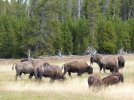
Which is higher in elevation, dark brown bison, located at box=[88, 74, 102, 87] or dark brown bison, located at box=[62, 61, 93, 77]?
dark brown bison, located at box=[88, 74, 102, 87]

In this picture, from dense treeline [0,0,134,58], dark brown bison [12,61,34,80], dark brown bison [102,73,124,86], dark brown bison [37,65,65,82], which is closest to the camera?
dark brown bison [102,73,124,86]

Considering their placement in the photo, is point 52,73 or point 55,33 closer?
point 52,73

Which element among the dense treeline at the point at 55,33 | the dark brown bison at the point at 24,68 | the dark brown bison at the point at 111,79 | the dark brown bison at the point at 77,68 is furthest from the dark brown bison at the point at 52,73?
the dense treeline at the point at 55,33

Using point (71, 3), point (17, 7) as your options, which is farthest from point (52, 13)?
point (71, 3)

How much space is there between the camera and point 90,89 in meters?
23.1

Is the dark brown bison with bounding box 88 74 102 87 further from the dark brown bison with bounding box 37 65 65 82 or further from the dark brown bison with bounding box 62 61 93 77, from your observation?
the dark brown bison with bounding box 62 61 93 77

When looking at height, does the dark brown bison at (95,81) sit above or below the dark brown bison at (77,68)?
above

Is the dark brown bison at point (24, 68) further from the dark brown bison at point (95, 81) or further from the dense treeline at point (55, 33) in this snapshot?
the dense treeline at point (55, 33)

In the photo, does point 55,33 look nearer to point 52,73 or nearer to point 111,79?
point 52,73

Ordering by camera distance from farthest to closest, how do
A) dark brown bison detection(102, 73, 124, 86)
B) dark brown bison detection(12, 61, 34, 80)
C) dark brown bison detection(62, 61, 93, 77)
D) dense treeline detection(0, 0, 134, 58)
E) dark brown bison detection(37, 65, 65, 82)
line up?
dense treeline detection(0, 0, 134, 58)
dark brown bison detection(62, 61, 93, 77)
dark brown bison detection(12, 61, 34, 80)
dark brown bison detection(37, 65, 65, 82)
dark brown bison detection(102, 73, 124, 86)

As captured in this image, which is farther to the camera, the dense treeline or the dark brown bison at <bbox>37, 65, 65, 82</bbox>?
the dense treeline

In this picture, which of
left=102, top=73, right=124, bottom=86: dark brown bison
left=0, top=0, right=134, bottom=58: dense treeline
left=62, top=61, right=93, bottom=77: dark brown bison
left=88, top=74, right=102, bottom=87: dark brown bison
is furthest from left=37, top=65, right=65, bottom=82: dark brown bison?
left=0, top=0, right=134, bottom=58: dense treeline

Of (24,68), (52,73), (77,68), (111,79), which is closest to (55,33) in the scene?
(77,68)

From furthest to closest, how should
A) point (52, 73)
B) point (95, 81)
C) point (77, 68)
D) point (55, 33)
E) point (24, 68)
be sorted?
1. point (55, 33)
2. point (77, 68)
3. point (24, 68)
4. point (52, 73)
5. point (95, 81)
